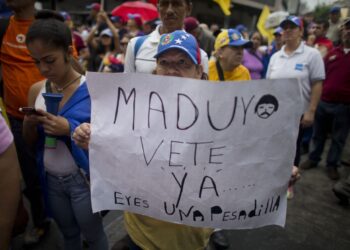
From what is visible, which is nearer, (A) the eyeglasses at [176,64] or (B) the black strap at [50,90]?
(A) the eyeglasses at [176,64]

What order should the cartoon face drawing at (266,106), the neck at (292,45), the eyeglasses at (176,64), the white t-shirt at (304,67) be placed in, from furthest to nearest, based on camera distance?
the neck at (292,45) → the white t-shirt at (304,67) → the eyeglasses at (176,64) → the cartoon face drawing at (266,106)

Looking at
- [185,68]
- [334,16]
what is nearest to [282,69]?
[185,68]

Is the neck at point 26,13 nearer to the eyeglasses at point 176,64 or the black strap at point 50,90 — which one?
the black strap at point 50,90

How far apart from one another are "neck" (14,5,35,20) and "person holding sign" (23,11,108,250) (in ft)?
1.74

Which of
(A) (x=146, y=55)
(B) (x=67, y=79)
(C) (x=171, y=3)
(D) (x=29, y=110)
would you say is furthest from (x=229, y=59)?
(D) (x=29, y=110)

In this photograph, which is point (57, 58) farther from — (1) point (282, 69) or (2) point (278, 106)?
(1) point (282, 69)

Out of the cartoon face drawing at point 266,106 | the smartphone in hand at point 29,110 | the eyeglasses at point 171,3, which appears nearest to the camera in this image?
the cartoon face drawing at point 266,106

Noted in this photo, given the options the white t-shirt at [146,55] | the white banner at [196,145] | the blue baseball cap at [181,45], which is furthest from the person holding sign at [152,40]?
the white banner at [196,145]

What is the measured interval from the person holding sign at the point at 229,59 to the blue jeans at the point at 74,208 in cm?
164

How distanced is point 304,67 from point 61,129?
2.83 meters

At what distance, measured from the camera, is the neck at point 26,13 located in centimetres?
224

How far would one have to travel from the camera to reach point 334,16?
595 cm

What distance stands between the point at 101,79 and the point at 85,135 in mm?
252

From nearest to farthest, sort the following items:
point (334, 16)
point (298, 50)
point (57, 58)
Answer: point (57, 58)
point (298, 50)
point (334, 16)
